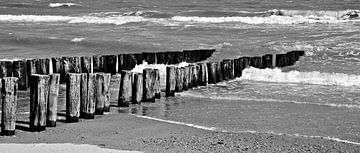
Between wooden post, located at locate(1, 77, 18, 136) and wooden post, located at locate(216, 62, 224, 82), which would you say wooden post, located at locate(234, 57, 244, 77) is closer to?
wooden post, located at locate(216, 62, 224, 82)

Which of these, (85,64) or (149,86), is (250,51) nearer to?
(85,64)

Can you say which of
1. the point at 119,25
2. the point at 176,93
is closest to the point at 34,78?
the point at 176,93

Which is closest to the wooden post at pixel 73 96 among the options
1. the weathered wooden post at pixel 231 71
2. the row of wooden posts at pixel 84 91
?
the row of wooden posts at pixel 84 91

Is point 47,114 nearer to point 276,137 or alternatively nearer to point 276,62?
point 276,137

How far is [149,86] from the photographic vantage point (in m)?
11.5

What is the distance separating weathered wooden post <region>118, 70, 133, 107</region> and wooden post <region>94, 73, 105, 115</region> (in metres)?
0.91

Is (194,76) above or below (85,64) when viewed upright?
below

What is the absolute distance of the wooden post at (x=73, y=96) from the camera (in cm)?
914

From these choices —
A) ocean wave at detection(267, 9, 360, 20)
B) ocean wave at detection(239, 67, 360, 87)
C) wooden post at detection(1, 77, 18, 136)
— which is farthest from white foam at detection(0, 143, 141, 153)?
ocean wave at detection(267, 9, 360, 20)

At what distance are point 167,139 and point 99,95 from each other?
1.98m

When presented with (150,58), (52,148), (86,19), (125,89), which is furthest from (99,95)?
(86,19)

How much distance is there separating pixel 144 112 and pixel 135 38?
17281 mm

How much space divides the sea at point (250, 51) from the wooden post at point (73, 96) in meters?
1.40

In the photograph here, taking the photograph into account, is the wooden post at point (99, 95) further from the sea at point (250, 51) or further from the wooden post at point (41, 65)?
the wooden post at point (41, 65)
